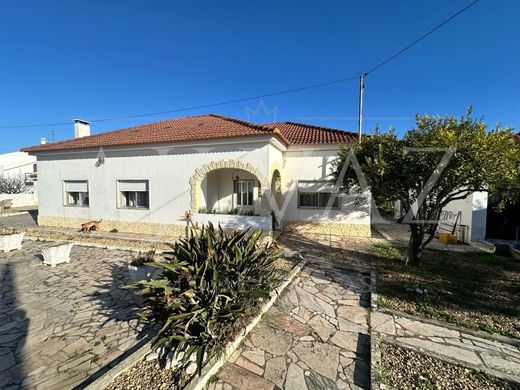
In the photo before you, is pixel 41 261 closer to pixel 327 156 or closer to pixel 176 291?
pixel 176 291

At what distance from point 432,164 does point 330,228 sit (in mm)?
6252

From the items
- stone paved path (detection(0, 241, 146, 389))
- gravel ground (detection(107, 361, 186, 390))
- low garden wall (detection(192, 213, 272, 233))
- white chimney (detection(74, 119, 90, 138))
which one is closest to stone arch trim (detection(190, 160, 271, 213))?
low garden wall (detection(192, 213, 272, 233))

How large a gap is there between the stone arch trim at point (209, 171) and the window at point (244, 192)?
2810mm

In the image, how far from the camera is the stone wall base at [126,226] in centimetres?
1159

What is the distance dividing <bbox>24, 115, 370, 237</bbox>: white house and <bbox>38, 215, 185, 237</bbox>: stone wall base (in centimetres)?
5

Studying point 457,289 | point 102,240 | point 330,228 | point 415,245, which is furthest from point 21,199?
point 457,289

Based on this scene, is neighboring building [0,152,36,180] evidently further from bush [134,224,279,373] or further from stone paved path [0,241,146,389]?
bush [134,224,279,373]

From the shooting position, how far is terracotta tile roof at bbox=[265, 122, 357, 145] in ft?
39.7

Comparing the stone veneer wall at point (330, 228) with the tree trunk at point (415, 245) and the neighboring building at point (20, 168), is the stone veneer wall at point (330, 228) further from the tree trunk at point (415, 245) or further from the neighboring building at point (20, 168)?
the neighboring building at point (20, 168)

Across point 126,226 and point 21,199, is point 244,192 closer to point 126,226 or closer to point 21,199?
point 126,226

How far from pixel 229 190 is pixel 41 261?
828 centimetres

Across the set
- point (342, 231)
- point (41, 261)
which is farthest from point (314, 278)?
point (41, 261)

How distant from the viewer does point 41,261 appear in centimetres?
775

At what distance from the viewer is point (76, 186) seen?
43.3 feet
